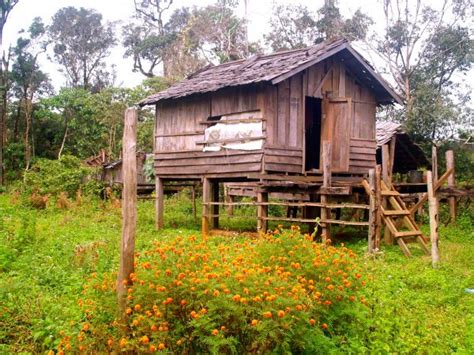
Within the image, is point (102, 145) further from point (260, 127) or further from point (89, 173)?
point (260, 127)

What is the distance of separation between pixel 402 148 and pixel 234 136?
31.1ft

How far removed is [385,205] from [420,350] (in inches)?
278

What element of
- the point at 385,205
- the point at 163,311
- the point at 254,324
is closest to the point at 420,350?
the point at 254,324

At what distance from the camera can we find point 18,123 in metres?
34.4

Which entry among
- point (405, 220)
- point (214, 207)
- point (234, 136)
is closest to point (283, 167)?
point (234, 136)

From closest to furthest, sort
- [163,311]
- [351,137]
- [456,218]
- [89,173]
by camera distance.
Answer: [163,311], [351,137], [456,218], [89,173]

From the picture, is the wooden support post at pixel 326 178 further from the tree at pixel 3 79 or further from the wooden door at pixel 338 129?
the tree at pixel 3 79

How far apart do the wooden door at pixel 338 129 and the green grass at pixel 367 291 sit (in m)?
2.12

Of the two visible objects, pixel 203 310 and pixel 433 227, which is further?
pixel 433 227

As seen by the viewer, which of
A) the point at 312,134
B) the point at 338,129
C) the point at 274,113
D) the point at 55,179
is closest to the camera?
the point at 274,113

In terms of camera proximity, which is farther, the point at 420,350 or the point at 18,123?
the point at 18,123

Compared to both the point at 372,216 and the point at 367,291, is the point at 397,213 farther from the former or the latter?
the point at 367,291

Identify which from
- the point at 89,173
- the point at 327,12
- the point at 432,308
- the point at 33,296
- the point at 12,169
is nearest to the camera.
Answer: the point at 33,296

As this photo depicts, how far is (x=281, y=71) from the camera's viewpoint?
42.9 ft
